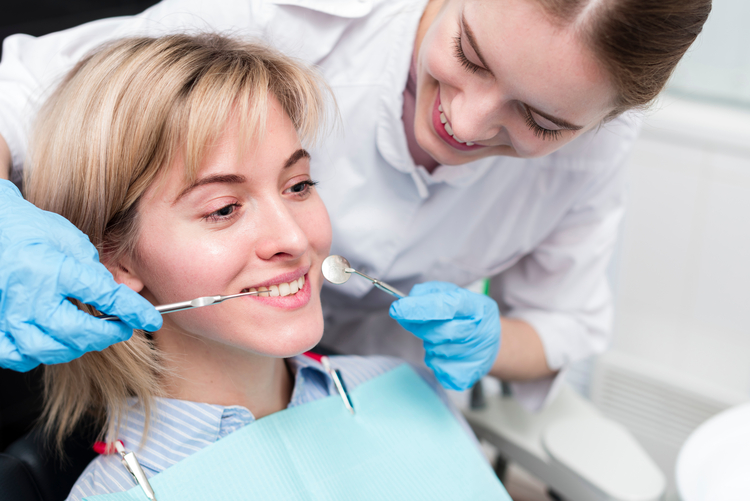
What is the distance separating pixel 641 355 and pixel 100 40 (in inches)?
81.4

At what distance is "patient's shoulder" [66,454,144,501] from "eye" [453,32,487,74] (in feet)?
2.92

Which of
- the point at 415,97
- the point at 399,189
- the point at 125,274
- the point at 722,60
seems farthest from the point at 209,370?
the point at 722,60

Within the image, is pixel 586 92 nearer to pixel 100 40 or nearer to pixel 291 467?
pixel 291 467

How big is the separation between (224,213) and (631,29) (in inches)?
27.0

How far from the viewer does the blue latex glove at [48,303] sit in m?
0.86

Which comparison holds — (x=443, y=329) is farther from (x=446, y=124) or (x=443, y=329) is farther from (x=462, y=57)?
(x=462, y=57)

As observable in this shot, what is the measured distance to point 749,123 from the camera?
2.03m

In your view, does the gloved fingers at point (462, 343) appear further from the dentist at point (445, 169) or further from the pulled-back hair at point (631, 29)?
the pulled-back hair at point (631, 29)

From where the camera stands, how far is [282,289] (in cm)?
111

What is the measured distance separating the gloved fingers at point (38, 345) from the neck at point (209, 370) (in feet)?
1.10

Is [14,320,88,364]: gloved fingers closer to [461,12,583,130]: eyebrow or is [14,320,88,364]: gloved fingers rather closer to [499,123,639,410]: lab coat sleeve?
[461,12,583,130]: eyebrow

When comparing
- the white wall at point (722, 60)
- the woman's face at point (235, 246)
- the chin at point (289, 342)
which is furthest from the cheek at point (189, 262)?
the white wall at point (722, 60)

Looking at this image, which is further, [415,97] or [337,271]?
[415,97]

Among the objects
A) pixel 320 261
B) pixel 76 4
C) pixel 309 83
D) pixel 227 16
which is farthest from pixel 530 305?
pixel 76 4
